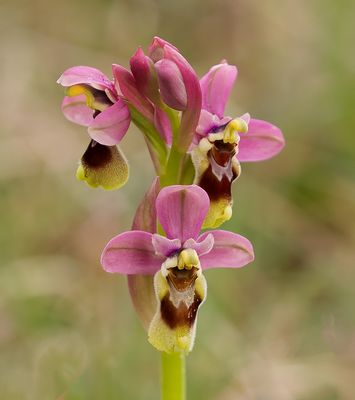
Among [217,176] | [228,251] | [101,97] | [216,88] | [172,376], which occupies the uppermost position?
[216,88]

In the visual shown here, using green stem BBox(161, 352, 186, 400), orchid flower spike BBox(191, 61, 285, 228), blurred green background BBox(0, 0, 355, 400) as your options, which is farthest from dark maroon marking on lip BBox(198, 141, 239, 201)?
blurred green background BBox(0, 0, 355, 400)

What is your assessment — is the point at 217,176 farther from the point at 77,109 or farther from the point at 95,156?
the point at 77,109

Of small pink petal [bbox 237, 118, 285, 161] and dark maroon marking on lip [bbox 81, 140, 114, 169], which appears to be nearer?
dark maroon marking on lip [bbox 81, 140, 114, 169]

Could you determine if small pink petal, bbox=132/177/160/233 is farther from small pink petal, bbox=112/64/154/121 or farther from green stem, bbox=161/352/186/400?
green stem, bbox=161/352/186/400

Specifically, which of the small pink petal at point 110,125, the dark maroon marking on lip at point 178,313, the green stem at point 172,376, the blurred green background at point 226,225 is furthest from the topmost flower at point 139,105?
the blurred green background at point 226,225

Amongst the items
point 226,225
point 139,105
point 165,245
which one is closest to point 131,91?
point 139,105

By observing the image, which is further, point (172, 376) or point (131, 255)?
point (172, 376)

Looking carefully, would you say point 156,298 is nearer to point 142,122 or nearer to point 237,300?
point 142,122
